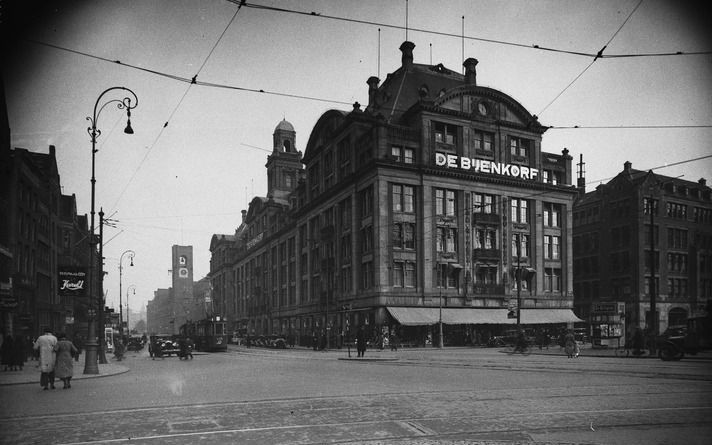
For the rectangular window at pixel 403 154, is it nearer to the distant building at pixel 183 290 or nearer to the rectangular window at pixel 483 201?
the rectangular window at pixel 483 201

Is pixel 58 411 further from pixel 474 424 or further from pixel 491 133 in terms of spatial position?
pixel 491 133

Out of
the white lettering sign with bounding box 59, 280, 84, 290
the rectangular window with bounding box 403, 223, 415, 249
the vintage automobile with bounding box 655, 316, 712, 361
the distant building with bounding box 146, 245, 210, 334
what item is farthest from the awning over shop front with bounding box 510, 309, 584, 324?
the distant building with bounding box 146, 245, 210, 334

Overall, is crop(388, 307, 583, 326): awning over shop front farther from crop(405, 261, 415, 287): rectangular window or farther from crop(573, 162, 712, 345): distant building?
crop(573, 162, 712, 345): distant building

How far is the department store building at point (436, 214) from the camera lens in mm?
51469

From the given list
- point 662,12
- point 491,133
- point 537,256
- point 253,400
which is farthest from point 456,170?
point 253,400

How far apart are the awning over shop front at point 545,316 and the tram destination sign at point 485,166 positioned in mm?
13147

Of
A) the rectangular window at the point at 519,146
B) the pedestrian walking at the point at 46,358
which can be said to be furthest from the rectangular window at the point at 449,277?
the pedestrian walking at the point at 46,358

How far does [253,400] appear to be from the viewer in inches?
508

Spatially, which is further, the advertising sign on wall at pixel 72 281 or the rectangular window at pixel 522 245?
the rectangular window at pixel 522 245

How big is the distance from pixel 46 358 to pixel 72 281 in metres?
7.05

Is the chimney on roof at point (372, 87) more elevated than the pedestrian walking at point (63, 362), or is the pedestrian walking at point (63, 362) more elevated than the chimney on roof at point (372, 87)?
the chimney on roof at point (372, 87)

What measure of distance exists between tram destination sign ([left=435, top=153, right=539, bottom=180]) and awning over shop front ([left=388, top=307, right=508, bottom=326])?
42.8 feet

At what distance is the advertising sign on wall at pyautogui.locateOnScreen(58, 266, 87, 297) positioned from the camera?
23.5 m

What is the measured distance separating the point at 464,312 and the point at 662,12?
40601 millimetres
